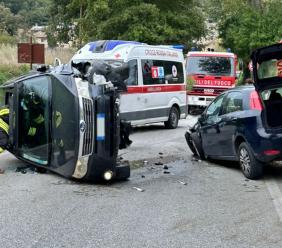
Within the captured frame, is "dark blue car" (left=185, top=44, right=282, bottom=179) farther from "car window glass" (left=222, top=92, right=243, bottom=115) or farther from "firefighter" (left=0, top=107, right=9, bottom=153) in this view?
"firefighter" (left=0, top=107, right=9, bottom=153)

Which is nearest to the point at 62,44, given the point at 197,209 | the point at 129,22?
the point at 129,22

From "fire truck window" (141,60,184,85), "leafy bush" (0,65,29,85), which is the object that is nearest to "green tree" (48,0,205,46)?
"leafy bush" (0,65,29,85)

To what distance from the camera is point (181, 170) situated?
33.4 feet

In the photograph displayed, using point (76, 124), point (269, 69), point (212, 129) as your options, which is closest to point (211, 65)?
point (212, 129)

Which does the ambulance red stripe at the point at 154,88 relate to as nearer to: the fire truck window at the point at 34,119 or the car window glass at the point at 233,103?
the car window glass at the point at 233,103

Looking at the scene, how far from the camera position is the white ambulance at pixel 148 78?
15.3m

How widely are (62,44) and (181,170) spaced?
50.3 meters

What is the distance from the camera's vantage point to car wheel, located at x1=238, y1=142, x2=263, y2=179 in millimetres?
8945

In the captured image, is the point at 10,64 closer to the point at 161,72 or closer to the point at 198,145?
the point at 161,72

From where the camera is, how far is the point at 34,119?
9234 millimetres

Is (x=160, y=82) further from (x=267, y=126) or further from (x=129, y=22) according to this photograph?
(x=129, y=22)

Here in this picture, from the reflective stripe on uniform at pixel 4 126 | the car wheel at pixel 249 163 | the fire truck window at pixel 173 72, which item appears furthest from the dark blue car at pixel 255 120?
the fire truck window at pixel 173 72

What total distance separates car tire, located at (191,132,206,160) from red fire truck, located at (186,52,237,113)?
11.4m

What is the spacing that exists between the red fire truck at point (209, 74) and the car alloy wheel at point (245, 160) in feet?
44.6
